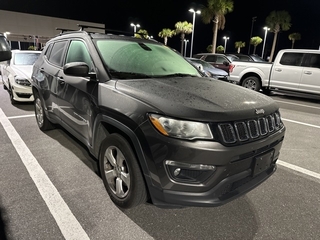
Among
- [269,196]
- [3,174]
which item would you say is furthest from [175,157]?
[3,174]

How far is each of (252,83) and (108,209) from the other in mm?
9220

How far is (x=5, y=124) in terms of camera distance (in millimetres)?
5086

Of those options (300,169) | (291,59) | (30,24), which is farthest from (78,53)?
(30,24)

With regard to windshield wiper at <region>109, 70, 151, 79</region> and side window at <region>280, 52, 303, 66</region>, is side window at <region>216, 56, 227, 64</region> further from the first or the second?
windshield wiper at <region>109, 70, 151, 79</region>

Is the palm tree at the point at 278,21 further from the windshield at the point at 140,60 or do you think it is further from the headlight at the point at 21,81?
the windshield at the point at 140,60

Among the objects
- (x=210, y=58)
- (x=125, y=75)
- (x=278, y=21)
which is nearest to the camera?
(x=125, y=75)

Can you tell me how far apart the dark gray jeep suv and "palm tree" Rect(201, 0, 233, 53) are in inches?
989

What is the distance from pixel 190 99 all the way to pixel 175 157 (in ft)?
1.87

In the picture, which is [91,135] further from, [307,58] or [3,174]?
[307,58]

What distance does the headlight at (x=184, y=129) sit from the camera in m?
1.93

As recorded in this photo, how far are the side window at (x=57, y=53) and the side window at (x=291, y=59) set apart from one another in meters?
8.34

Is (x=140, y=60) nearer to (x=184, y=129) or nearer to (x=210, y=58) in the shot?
(x=184, y=129)

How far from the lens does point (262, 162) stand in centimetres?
226

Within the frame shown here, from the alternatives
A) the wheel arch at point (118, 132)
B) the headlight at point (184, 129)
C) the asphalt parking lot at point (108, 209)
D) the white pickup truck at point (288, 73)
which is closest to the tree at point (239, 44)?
the white pickup truck at point (288, 73)
